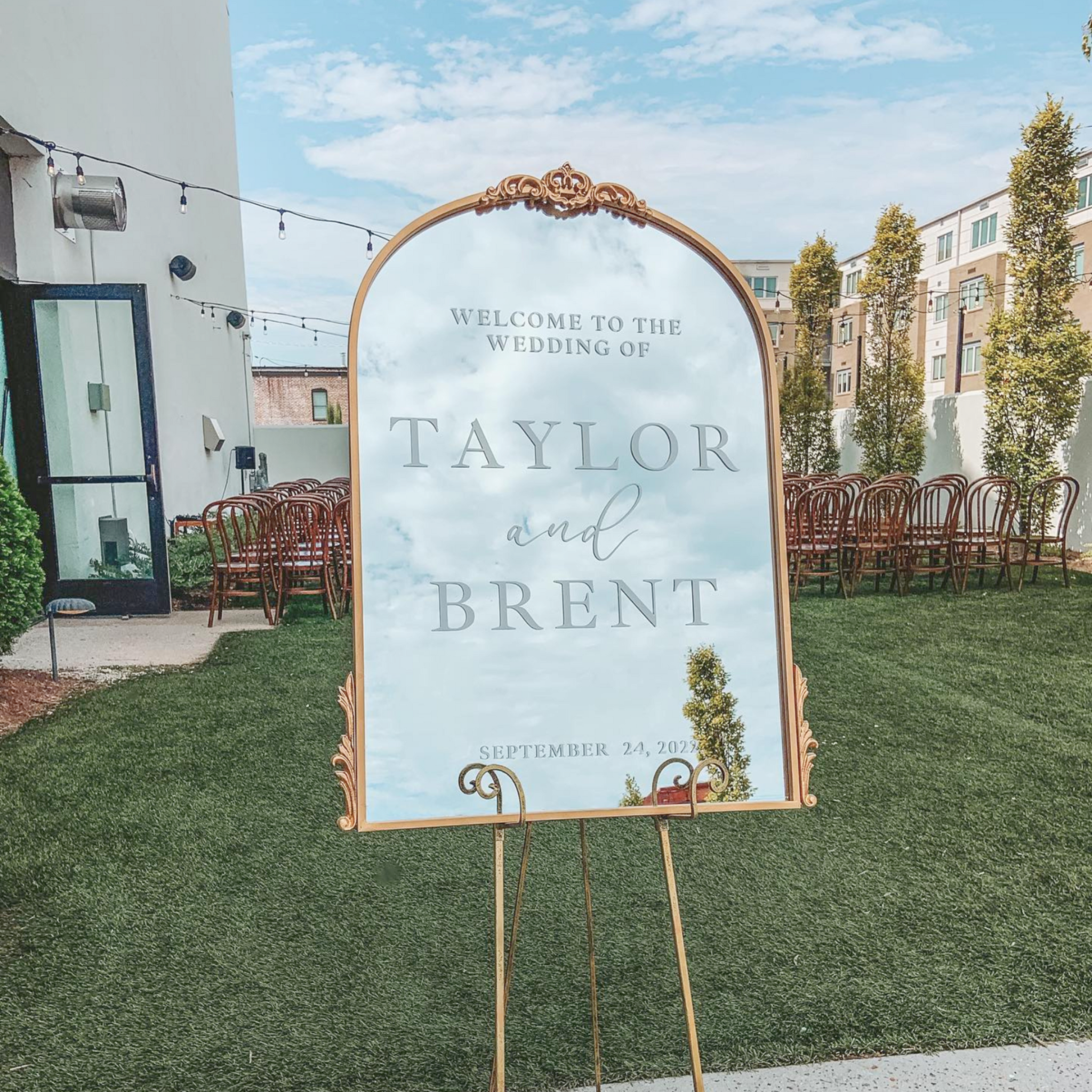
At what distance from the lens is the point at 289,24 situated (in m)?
12.3

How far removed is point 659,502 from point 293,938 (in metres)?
1.79

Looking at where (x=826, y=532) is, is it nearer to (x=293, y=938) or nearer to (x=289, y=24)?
(x=293, y=938)

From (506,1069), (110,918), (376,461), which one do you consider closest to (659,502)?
(376,461)

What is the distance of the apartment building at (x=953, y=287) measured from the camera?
3266cm

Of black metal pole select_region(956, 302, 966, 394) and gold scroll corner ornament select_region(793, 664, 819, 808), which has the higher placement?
black metal pole select_region(956, 302, 966, 394)

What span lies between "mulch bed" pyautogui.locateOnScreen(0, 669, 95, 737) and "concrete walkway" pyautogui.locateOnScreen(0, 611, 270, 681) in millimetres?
156

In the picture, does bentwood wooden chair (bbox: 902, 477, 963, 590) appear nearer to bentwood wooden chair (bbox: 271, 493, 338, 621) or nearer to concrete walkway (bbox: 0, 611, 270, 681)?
bentwood wooden chair (bbox: 271, 493, 338, 621)

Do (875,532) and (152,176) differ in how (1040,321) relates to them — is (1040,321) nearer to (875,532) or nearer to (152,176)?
(875,532)

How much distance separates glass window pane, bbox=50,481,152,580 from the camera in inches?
306

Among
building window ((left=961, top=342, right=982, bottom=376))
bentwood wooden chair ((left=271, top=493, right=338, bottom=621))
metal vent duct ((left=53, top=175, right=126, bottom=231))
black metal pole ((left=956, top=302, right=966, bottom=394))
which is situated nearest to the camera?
bentwood wooden chair ((left=271, top=493, right=338, bottom=621))

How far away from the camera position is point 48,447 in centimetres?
764

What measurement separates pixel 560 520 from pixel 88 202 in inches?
297

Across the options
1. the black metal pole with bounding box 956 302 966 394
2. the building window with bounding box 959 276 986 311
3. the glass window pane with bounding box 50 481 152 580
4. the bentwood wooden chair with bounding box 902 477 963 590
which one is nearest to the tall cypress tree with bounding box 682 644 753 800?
the bentwood wooden chair with bounding box 902 477 963 590

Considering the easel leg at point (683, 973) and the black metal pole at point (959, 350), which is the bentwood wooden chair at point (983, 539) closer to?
the easel leg at point (683, 973)
